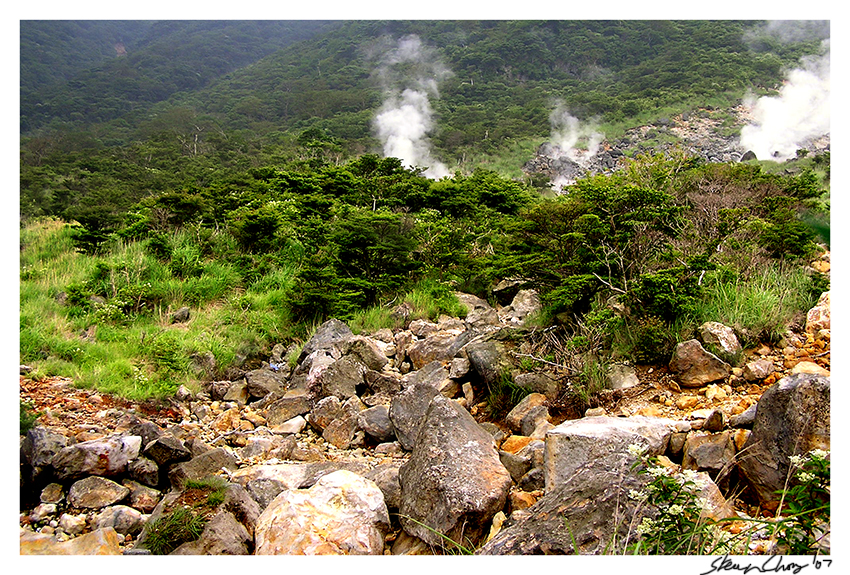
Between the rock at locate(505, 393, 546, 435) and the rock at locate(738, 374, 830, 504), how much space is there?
152 centimetres

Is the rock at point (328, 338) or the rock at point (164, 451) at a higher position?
the rock at point (164, 451)

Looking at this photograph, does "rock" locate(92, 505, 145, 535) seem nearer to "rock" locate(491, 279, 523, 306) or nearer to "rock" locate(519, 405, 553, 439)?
"rock" locate(519, 405, 553, 439)

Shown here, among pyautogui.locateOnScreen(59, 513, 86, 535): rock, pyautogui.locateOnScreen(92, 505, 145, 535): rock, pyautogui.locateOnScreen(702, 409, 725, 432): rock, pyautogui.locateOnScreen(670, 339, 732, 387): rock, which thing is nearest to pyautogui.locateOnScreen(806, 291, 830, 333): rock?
pyautogui.locateOnScreen(670, 339, 732, 387): rock

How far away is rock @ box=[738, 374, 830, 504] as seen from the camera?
2.34m

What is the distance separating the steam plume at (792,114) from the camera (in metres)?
30.6

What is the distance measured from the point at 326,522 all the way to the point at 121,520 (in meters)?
1.18

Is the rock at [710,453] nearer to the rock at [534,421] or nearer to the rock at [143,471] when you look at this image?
the rock at [534,421]

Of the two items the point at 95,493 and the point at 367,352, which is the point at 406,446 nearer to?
the point at 367,352

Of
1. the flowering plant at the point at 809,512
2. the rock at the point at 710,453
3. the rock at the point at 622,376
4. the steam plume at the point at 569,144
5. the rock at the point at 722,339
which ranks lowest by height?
the steam plume at the point at 569,144

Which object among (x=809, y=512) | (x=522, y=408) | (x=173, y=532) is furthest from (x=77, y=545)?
(x=809, y=512)

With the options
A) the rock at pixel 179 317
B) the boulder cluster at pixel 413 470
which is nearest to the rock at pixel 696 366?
the boulder cluster at pixel 413 470

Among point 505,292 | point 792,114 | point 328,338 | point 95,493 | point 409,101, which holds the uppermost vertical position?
point 409,101

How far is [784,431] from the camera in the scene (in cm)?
242

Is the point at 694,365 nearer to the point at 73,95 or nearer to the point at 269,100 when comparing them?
the point at 269,100
